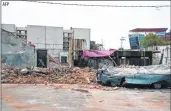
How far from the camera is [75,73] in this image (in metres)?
22.8

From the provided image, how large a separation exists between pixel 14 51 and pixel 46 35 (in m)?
50.1

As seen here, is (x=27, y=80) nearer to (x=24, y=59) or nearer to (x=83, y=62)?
(x=24, y=59)

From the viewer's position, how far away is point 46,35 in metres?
75.9

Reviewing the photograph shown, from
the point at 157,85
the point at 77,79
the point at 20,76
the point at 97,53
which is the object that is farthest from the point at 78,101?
the point at 97,53

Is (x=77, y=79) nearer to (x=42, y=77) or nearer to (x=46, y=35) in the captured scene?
(x=42, y=77)

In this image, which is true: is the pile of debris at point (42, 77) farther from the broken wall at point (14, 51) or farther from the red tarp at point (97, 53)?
the red tarp at point (97, 53)

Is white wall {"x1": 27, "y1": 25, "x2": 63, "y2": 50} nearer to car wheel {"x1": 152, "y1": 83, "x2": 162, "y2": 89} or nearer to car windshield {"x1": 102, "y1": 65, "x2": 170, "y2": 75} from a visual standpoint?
car windshield {"x1": 102, "y1": 65, "x2": 170, "y2": 75}

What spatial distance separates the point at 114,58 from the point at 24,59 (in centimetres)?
988

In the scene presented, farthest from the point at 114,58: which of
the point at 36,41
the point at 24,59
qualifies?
the point at 36,41

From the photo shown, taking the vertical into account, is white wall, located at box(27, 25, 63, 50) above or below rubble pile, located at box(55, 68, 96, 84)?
above

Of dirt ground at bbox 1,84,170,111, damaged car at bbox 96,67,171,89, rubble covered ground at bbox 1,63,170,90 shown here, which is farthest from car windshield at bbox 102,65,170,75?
dirt ground at bbox 1,84,170,111

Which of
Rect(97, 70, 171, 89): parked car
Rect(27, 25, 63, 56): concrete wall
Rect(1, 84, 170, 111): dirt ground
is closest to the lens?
Rect(1, 84, 170, 111): dirt ground

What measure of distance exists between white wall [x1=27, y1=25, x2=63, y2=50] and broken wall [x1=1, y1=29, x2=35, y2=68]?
45270mm

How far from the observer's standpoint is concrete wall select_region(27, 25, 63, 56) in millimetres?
74000
